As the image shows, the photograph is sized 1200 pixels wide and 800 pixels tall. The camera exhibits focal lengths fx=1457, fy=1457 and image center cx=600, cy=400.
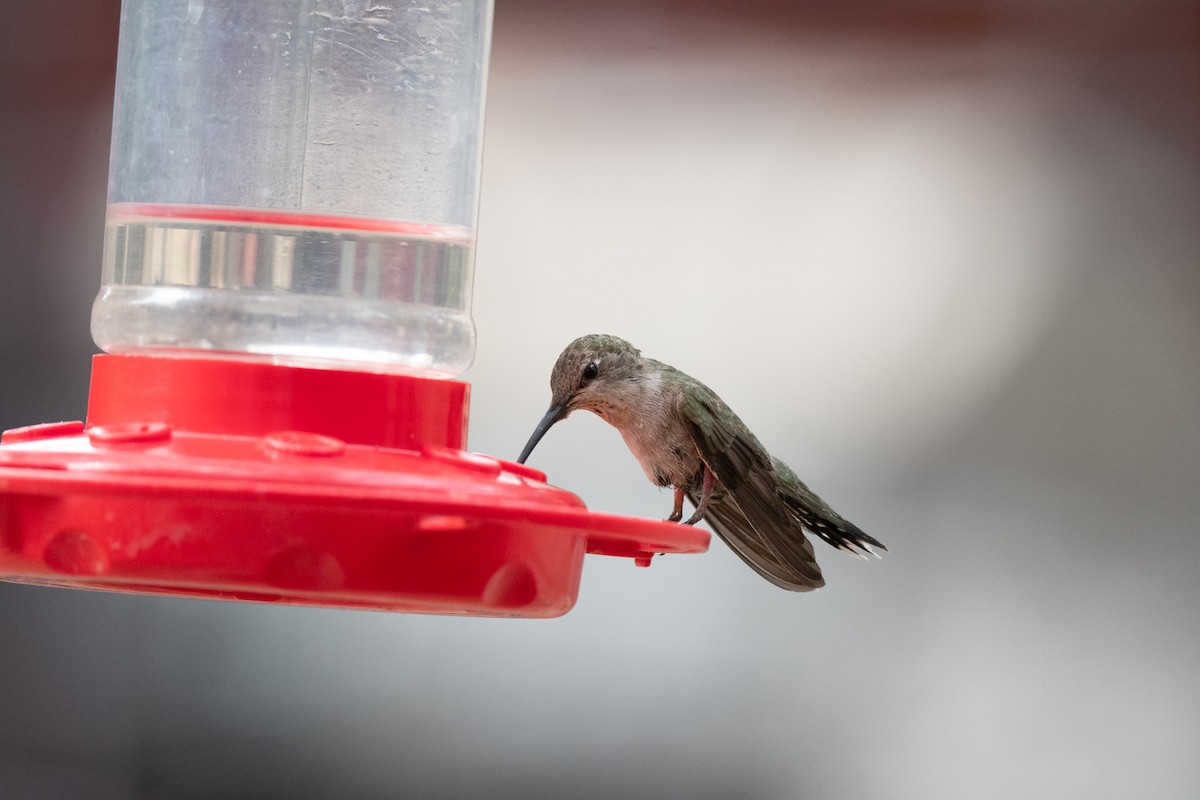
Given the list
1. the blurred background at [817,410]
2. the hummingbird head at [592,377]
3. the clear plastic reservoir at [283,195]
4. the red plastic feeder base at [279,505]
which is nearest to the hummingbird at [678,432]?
the hummingbird head at [592,377]

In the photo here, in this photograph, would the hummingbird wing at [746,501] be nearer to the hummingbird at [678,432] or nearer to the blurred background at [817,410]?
the hummingbird at [678,432]

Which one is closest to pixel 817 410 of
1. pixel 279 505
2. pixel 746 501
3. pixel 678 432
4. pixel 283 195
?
pixel 678 432

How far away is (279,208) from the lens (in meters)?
2.21

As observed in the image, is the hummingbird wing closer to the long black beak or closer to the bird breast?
the bird breast

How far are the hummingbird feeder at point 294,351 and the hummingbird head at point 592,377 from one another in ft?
3.29

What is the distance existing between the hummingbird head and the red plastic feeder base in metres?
1.61

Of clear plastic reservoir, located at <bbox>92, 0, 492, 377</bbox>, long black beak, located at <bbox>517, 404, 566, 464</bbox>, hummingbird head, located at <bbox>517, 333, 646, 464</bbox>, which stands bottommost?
long black beak, located at <bbox>517, 404, 566, 464</bbox>

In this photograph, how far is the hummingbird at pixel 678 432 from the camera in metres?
3.34

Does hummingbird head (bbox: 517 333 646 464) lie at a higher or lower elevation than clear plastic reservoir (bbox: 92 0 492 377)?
lower

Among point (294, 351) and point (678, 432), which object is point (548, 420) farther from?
point (294, 351)

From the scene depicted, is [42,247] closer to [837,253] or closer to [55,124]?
[55,124]

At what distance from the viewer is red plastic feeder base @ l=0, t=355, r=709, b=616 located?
151 cm

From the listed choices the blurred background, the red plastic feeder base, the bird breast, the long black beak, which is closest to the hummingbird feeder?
the red plastic feeder base

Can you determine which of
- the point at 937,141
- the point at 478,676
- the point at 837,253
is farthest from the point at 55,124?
the point at 937,141
